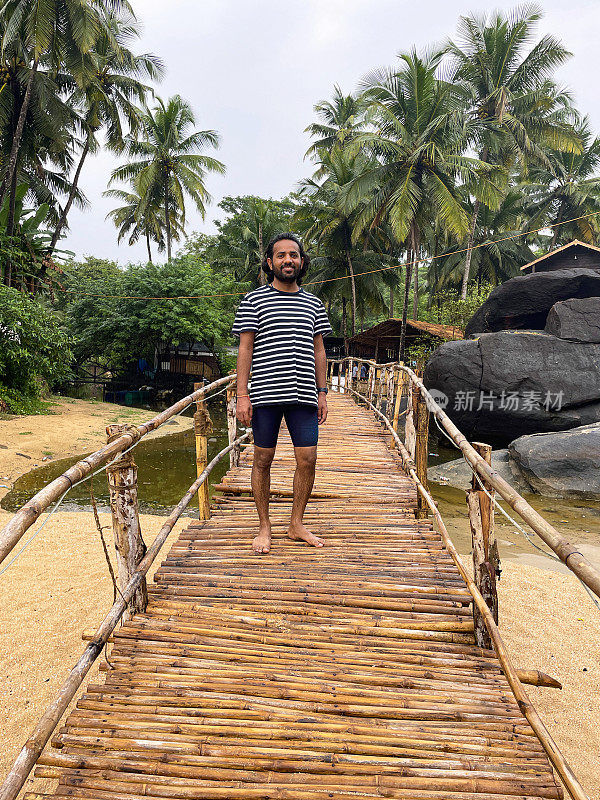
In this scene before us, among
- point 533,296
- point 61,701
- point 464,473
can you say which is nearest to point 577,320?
point 533,296

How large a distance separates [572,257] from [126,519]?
18.1 meters

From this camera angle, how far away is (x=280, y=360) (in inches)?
98.7

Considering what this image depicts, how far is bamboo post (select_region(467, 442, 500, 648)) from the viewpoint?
77.7 inches

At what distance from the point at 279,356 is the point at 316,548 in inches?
45.3

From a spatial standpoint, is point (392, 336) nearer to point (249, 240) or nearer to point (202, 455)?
point (249, 240)

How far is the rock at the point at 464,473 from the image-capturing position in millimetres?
9027

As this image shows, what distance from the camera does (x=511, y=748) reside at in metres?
1.45

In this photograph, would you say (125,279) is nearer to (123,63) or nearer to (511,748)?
(123,63)

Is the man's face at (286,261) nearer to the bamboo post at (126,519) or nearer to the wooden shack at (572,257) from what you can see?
the bamboo post at (126,519)

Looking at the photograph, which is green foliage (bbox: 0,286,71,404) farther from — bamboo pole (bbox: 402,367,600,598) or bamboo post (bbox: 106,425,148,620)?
bamboo pole (bbox: 402,367,600,598)

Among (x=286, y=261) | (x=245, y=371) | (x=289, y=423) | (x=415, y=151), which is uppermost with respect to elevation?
(x=415, y=151)

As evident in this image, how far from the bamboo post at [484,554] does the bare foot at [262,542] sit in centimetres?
113

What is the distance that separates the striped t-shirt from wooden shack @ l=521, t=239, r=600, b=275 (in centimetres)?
1574

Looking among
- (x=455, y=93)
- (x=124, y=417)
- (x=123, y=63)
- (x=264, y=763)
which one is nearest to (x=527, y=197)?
(x=455, y=93)
